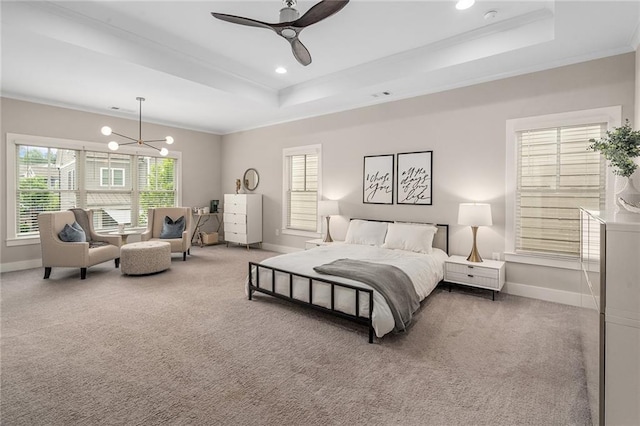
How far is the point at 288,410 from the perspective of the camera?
1939 mm

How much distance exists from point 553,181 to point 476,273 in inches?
57.3

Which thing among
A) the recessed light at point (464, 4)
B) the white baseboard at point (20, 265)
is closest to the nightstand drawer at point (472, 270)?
the recessed light at point (464, 4)

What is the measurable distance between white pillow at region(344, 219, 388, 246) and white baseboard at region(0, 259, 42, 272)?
539 cm

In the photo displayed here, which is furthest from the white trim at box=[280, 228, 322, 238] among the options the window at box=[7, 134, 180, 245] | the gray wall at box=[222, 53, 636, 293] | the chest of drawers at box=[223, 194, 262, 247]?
the window at box=[7, 134, 180, 245]

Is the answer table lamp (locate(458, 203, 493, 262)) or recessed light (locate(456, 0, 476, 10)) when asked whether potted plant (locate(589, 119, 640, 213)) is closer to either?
table lamp (locate(458, 203, 493, 262))

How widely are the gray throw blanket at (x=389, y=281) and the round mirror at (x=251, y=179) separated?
14.5 ft

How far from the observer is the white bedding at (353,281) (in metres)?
2.88

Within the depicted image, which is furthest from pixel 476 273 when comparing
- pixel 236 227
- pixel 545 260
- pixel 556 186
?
pixel 236 227

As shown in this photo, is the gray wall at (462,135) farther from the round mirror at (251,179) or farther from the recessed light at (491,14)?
the round mirror at (251,179)

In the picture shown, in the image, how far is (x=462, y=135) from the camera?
4.50m

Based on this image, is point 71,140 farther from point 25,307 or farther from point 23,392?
point 23,392

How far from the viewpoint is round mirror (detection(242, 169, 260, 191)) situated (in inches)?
294

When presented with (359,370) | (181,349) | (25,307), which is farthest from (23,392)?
(359,370)

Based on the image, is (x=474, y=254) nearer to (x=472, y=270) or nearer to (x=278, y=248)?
(x=472, y=270)
